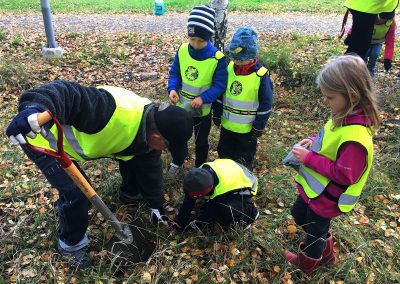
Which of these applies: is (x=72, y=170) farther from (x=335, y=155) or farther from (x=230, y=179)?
(x=335, y=155)

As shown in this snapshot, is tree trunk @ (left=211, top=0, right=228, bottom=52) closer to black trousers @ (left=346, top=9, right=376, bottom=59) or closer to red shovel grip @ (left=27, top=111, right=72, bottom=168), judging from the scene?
black trousers @ (left=346, top=9, right=376, bottom=59)

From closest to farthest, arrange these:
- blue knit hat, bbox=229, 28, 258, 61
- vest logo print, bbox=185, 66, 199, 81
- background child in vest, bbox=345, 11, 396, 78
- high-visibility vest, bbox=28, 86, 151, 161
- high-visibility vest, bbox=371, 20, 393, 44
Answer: high-visibility vest, bbox=28, 86, 151, 161, blue knit hat, bbox=229, 28, 258, 61, vest logo print, bbox=185, 66, 199, 81, background child in vest, bbox=345, 11, 396, 78, high-visibility vest, bbox=371, 20, 393, 44

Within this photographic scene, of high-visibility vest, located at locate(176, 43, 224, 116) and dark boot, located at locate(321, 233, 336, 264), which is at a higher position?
high-visibility vest, located at locate(176, 43, 224, 116)

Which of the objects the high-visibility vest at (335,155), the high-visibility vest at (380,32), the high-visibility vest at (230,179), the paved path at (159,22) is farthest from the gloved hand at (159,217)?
the paved path at (159,22)

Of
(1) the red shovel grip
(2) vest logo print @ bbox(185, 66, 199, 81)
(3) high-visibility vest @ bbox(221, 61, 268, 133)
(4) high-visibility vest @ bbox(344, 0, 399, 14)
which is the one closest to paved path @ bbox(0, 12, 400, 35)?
(4) high-visibility vest @ bbox(344, 0, 399, 14)

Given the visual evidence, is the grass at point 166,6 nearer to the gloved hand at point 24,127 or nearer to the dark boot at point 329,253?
the dark boot at point 329,253

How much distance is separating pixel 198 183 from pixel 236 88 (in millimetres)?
1184

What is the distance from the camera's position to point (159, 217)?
134 inches

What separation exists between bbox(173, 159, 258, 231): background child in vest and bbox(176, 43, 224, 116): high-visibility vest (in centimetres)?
91

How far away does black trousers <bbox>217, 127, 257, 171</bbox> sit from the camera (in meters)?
3.88

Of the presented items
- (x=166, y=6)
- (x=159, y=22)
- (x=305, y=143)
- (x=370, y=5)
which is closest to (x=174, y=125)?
(x=305, y=143)

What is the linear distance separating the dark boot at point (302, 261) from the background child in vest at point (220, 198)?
496 mm

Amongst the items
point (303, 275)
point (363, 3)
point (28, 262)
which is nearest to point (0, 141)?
point (28, 262)

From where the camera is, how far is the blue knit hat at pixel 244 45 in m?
3.33
